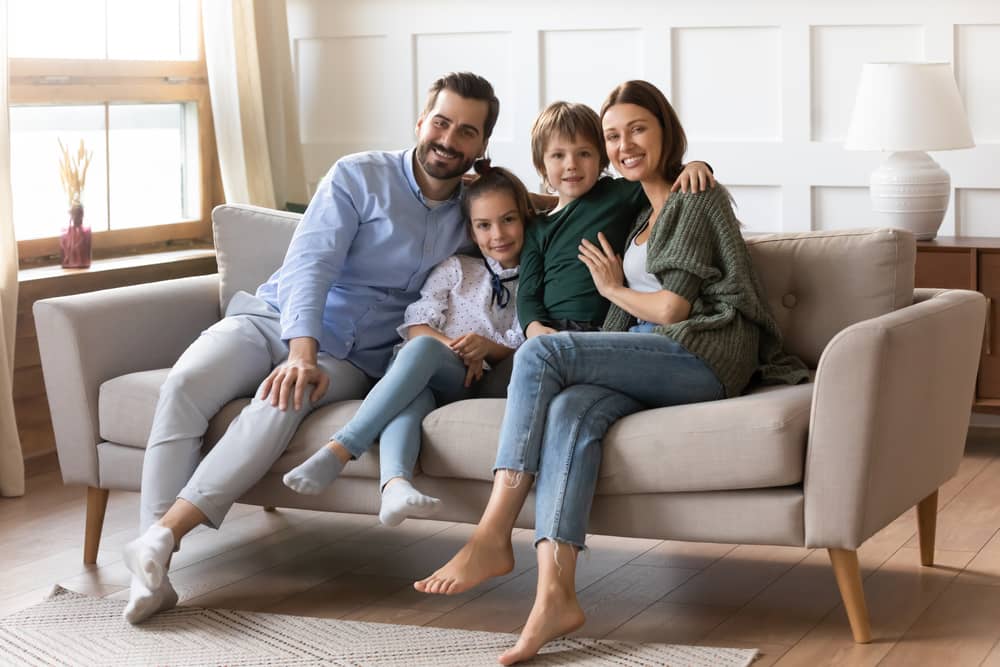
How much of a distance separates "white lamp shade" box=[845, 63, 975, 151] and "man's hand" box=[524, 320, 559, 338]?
4.72ft

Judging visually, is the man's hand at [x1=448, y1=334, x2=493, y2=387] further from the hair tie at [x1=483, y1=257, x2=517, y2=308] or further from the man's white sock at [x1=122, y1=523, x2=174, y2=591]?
the man's white sock at [x1=122, y1=523, x2=174, y2=591]

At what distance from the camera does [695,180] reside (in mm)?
2762

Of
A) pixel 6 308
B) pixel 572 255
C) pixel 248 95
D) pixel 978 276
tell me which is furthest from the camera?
pixel 248 95

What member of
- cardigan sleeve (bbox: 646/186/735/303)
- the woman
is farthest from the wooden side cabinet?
cardigan sleeve (bbox: 646/186/735/303)

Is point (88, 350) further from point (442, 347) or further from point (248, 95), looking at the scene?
point (248, 95)

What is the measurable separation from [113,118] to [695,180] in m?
2.46

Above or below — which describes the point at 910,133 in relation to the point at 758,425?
above

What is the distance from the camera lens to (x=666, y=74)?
4512mm

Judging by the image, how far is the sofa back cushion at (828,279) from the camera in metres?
2.85

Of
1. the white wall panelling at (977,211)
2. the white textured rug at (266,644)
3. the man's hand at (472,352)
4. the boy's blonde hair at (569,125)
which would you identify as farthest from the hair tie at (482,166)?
the white wall panelling at (977,211)

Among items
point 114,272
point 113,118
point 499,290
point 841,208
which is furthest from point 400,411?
point 113,118

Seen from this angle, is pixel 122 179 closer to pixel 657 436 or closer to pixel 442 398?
pixel 442 398

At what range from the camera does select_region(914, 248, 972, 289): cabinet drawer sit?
12.8ft

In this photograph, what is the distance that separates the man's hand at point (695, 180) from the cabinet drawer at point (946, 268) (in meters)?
1.41
